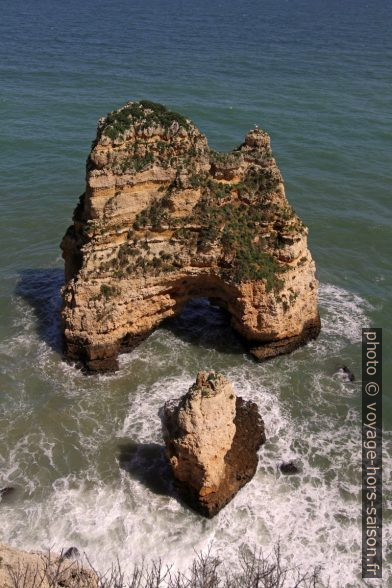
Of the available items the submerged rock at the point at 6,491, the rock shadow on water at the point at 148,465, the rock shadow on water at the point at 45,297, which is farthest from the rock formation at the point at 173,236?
the submerged rock at the point at 6,491

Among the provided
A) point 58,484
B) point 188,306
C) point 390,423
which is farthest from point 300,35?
point 58,484

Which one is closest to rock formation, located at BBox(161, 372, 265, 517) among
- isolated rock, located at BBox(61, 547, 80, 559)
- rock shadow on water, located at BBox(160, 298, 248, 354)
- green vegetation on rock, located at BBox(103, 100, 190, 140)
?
isolated rock, located at BBox(61, 547, 80, 559)

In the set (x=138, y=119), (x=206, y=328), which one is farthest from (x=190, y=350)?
(x=138, y=119)

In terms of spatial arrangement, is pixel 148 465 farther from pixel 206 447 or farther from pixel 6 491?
pixel 6 491

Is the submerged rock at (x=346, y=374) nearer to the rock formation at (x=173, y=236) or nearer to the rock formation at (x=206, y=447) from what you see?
the rock formation at (x=173, y=236)

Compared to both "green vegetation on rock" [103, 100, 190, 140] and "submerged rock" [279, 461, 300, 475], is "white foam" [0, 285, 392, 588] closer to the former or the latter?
"submerged rock" [279, 461, 300, 475]

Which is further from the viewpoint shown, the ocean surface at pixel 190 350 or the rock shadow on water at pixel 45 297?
the rock shadow on water at pixel 45 297

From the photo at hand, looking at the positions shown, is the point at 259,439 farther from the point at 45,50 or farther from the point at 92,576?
the point at 45,50
